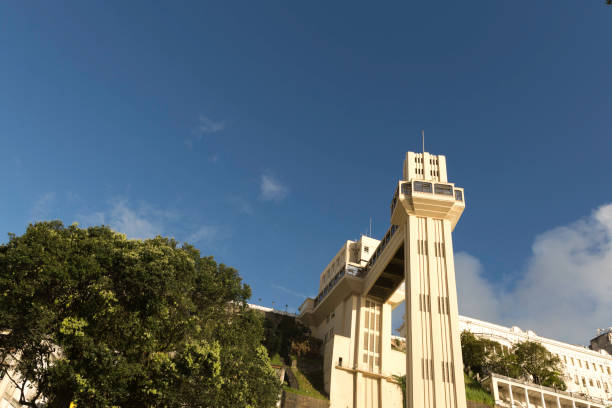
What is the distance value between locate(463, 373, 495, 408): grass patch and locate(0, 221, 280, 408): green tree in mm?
31783

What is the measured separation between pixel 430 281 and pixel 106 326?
81.4 ft

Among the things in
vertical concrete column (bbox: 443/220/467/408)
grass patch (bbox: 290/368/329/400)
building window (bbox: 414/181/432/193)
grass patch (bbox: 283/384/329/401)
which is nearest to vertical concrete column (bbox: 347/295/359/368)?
grass patch (bbox: 290/368/329/400)

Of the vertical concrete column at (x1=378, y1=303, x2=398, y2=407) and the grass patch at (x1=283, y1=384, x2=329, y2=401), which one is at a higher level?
the vertical concrete column at (x1=378, y1=303, x2=398, y2=407)

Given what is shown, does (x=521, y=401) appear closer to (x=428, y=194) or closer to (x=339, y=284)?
(x=339, y=284)

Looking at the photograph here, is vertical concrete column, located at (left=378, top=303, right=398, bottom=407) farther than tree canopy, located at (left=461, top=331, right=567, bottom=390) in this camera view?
No

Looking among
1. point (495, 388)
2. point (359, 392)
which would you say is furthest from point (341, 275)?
point (495, 388)

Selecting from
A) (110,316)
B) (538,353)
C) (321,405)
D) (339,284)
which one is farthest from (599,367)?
(110,316)

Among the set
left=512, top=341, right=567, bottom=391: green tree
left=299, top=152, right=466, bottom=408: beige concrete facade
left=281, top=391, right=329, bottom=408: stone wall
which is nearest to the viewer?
left=299, top=152, right=466, bottom=408: beige concrete facade

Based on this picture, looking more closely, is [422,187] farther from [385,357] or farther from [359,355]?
[385,357]

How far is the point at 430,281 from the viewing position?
3831 centimetres

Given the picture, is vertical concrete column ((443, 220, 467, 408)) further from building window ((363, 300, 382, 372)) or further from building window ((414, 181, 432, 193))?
building window ((363, 300, 382, 372))

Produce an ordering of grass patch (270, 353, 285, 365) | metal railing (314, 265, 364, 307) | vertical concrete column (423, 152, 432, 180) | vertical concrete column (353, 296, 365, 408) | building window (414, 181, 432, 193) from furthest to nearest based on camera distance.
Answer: metal railing (314, 265, 364, 307) → grass patch (270, 353, 285, 365) → vertical concrete column (353, 296, 365, 408) → vertical concrete column (423, 152, 432, 180) → building window (414, 181, 432, 193)

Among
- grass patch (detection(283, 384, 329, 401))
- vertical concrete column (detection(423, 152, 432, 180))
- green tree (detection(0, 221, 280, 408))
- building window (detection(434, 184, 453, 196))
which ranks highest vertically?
vertical concrete column (detection(423, 152, 432, 180))

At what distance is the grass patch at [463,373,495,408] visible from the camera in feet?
168
